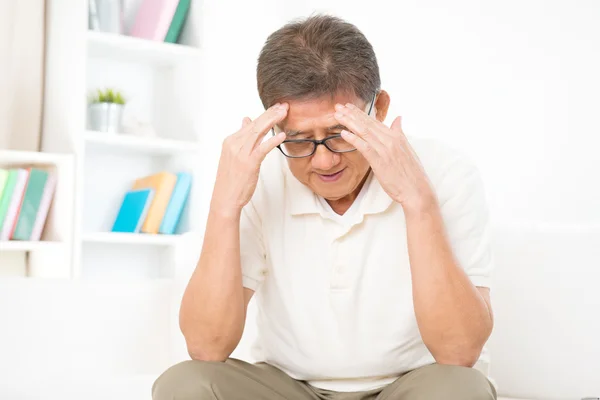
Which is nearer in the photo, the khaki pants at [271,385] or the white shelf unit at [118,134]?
the khaki pants at [271,385]

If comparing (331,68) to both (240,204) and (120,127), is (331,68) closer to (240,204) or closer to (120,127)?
(240,204)

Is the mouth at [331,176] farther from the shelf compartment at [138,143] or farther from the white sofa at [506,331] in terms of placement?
the shelf compartment at [138,143]

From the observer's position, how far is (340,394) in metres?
1.52

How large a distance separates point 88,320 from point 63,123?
157cm

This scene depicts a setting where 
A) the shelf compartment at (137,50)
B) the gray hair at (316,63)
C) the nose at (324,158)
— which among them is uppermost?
the shelf compartment at (137,50)

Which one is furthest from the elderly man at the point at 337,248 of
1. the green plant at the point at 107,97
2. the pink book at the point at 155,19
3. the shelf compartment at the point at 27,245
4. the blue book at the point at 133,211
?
the pink book at the point at 155,19

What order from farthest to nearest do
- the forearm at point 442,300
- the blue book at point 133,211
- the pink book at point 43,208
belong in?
the blue book at point 133,211, the pink book at point 43,208, the forearm at point 442,300

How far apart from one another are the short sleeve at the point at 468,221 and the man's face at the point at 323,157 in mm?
186

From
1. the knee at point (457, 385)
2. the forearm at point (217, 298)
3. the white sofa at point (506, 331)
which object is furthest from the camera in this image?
the white sofa at point (506, 331)

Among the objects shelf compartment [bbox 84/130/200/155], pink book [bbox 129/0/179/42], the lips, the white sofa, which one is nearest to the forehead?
the lips

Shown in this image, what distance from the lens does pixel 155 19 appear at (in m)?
3.65

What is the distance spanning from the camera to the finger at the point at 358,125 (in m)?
1.45

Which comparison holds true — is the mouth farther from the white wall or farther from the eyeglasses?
the white wall

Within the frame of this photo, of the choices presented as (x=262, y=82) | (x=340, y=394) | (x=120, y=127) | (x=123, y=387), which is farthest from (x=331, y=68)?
(x=120, y=127)
